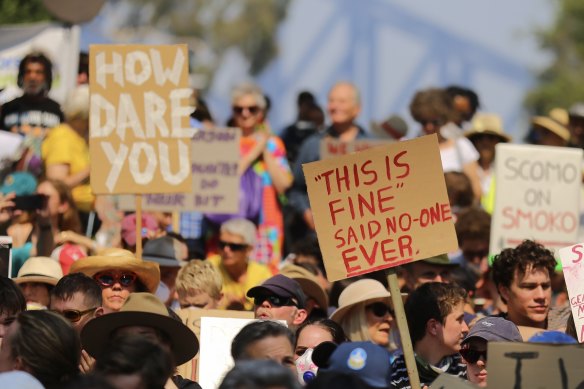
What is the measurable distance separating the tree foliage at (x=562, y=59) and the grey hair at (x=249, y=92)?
41.1m

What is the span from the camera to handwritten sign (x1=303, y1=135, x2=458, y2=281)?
341 inches

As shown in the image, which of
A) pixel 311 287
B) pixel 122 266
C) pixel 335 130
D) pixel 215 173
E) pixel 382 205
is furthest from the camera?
pixel 335 130

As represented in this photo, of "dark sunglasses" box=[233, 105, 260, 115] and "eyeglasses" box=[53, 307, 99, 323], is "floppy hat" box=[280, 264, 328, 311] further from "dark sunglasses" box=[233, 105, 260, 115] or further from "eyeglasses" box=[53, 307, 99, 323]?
"dark sunglasses" box=[233, 105, 260, 115]

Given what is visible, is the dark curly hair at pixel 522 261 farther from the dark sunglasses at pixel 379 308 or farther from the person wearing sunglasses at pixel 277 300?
the person wearing sunglasses at pixel 277 300

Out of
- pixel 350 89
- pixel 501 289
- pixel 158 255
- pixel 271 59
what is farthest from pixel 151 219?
pixel 271 59

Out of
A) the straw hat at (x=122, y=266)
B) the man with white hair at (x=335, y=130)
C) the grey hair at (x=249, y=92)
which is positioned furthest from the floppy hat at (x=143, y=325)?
the grey hair at (x=249, y=92)

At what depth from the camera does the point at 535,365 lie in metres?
7.03

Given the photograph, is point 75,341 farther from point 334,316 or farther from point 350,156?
point 334,316

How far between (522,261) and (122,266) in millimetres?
2282

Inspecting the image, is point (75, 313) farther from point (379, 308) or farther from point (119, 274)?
point (379, 308)

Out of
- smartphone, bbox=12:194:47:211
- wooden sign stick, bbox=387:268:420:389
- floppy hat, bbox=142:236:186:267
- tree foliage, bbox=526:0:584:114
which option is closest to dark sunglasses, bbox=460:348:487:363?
wooden sign stick, bbox=387:268:420:389

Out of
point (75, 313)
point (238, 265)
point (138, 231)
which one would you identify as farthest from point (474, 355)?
point (238, 265)

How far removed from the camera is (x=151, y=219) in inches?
500

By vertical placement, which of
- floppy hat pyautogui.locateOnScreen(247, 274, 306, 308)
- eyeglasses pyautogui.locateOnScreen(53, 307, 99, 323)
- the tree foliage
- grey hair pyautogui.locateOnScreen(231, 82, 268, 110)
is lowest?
eyeglasses pyautogui.locateOnScreen(53, 307, 99, 323)
